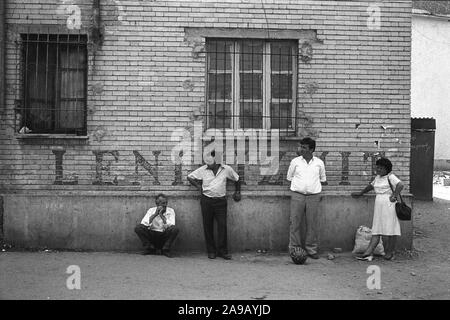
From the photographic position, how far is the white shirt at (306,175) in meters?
7.71

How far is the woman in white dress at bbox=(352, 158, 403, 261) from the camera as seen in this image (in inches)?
299

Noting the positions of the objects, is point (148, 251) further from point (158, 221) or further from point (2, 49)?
point (2, 49)

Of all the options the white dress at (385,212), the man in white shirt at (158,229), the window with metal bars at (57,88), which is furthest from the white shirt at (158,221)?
the white dress at (385,212)

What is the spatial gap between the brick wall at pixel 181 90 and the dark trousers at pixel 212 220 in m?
0.60

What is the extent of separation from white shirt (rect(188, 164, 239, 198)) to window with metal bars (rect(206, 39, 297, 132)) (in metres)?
0.86

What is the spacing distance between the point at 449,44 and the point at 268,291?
20319mm

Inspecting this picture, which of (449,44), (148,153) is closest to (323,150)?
(148,153)

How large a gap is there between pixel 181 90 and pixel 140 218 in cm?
215

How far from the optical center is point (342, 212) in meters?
8.13

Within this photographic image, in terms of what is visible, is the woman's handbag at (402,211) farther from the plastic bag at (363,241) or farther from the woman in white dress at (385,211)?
the plastic bag at (363,241)

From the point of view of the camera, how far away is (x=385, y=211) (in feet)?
25.0

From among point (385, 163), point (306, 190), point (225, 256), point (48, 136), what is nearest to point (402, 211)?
point (385, 163)

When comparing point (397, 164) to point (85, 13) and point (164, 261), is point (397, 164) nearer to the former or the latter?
point (164, 261)
